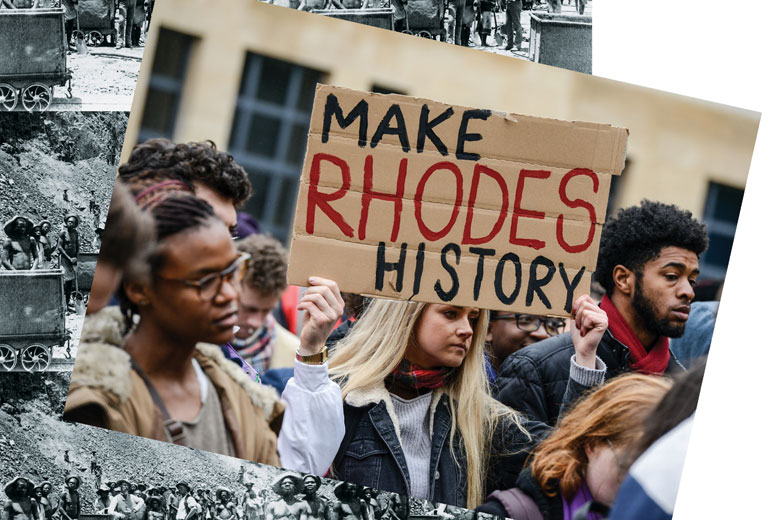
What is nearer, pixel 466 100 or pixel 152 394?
pixel 152 394

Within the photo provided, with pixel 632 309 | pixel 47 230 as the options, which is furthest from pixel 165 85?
pixel 632 309

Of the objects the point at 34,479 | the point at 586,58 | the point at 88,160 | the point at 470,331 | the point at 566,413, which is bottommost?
the point at 34,479

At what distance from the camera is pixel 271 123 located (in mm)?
4281

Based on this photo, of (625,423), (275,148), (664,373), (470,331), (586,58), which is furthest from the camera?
(275,148)

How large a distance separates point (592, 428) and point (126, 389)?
172 cm

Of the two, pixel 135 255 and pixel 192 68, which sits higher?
pixel 192 68

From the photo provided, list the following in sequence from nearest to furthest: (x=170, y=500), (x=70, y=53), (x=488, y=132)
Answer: (x=488, y=132)
(x=170, y=500)
(x=70, y=53)

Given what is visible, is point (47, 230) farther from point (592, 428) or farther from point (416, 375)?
point (592, 428)

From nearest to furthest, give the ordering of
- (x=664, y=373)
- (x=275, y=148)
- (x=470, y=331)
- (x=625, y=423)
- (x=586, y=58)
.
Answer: (x=625, y=423) → (x=470, y=331) → (x=664, y=373) → (x=586, y=58) → (x=275, y=148)

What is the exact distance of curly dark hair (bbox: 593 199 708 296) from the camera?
3797 mm

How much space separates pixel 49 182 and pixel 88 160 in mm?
192

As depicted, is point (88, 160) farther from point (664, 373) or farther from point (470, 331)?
point (664, 373)

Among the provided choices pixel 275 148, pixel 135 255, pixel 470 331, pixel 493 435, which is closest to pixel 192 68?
pixel 275 148

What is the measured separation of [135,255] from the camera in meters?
3.41
